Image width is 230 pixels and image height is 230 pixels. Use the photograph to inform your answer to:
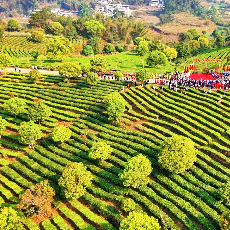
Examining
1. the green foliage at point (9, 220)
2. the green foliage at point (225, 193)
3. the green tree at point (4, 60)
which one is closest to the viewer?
the green foliage at point (9, 220)

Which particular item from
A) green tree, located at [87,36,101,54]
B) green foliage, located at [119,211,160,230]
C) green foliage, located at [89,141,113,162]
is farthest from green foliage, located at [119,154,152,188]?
A: green tree, located at [87,36,101,54]

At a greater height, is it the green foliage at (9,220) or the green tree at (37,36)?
the green tree at (37,36)

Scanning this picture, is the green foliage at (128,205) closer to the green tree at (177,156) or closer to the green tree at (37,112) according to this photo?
the green tree at (177,156)

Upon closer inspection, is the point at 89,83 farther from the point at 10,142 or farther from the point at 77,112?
the point at 10,142

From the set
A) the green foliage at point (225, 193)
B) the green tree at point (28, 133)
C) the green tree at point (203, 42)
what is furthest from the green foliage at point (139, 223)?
the green tree at point (203, 42)

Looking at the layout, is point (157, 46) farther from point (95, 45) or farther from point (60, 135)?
point (60, 135)

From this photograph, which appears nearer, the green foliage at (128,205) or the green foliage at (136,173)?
the green foliage at (128,205)

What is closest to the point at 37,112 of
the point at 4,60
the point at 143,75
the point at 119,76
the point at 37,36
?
the point at 119,76
